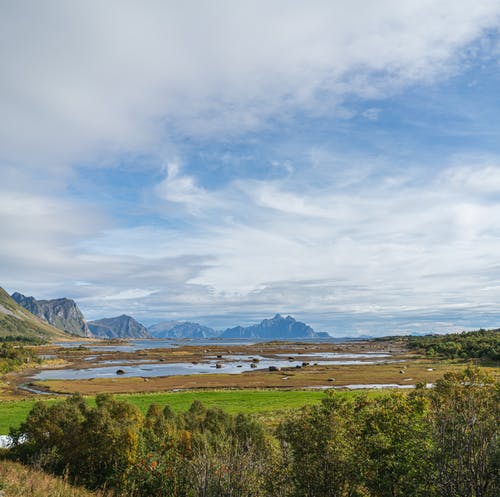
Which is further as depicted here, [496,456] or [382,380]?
[382,380]

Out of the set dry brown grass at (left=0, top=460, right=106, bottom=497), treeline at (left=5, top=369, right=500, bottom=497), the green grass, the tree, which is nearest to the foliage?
the green grass

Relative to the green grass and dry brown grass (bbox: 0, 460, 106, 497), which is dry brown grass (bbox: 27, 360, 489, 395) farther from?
dry brown grass (bbox: 0, 460, 106, 497)

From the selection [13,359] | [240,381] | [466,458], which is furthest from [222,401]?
[13,359]

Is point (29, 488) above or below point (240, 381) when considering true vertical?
above

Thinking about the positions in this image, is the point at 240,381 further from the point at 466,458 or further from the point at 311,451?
the point at 466,458

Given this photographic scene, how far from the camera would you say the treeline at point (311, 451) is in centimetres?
1304

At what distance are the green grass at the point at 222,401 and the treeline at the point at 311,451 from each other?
2999 centimetres

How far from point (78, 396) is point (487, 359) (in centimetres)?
12309

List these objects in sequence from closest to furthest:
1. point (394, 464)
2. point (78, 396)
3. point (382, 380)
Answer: point (394, 464), point (78, 396), point (382, 380)

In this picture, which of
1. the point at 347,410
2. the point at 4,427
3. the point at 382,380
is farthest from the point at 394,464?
the point at 382,380

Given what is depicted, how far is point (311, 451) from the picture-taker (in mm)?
15812

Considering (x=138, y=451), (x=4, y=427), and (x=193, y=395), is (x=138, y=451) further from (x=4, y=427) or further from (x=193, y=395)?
(x=193, y=395)

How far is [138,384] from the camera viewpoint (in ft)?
308

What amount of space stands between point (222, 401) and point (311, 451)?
55.1 metres
